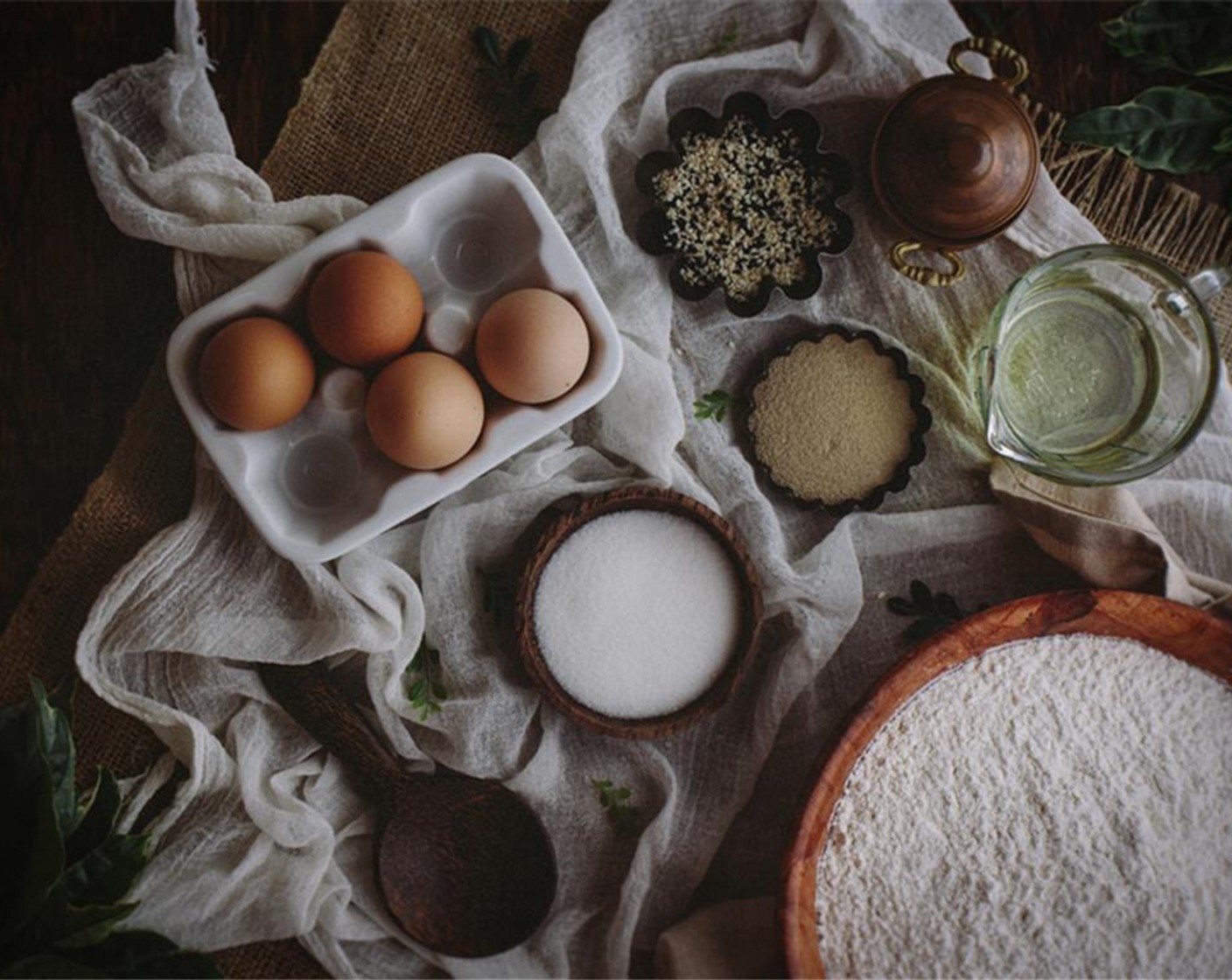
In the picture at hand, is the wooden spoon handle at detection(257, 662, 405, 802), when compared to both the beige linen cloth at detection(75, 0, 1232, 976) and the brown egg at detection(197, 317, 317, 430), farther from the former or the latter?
the brown egg at detection(197, 317, 317, 430)

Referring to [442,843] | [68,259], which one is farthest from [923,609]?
[68,259]

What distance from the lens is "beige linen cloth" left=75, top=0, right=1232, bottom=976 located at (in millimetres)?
915

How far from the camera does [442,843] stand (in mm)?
936

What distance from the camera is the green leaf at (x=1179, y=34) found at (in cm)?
97

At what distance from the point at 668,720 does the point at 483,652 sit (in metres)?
0.18

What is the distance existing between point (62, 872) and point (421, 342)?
48cm

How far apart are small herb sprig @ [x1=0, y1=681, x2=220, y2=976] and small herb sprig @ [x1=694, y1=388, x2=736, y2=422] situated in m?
0.57

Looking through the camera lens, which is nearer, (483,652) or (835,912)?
(835,912)

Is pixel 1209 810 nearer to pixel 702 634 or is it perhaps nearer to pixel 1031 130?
pixel 702 634

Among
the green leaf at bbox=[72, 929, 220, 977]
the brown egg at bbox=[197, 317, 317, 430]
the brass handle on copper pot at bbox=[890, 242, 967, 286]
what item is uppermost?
the brown egg at bbox=[197, 317, 317, 430]

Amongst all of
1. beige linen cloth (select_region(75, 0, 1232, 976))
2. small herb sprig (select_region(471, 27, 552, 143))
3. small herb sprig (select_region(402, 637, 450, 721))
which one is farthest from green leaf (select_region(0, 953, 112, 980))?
small herb sprig (select_region(471, 27, 552, 143))

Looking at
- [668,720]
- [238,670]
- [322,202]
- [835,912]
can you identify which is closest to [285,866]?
[238,670]

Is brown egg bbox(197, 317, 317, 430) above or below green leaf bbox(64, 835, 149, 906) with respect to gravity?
above

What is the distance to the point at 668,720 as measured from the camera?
91 cm
